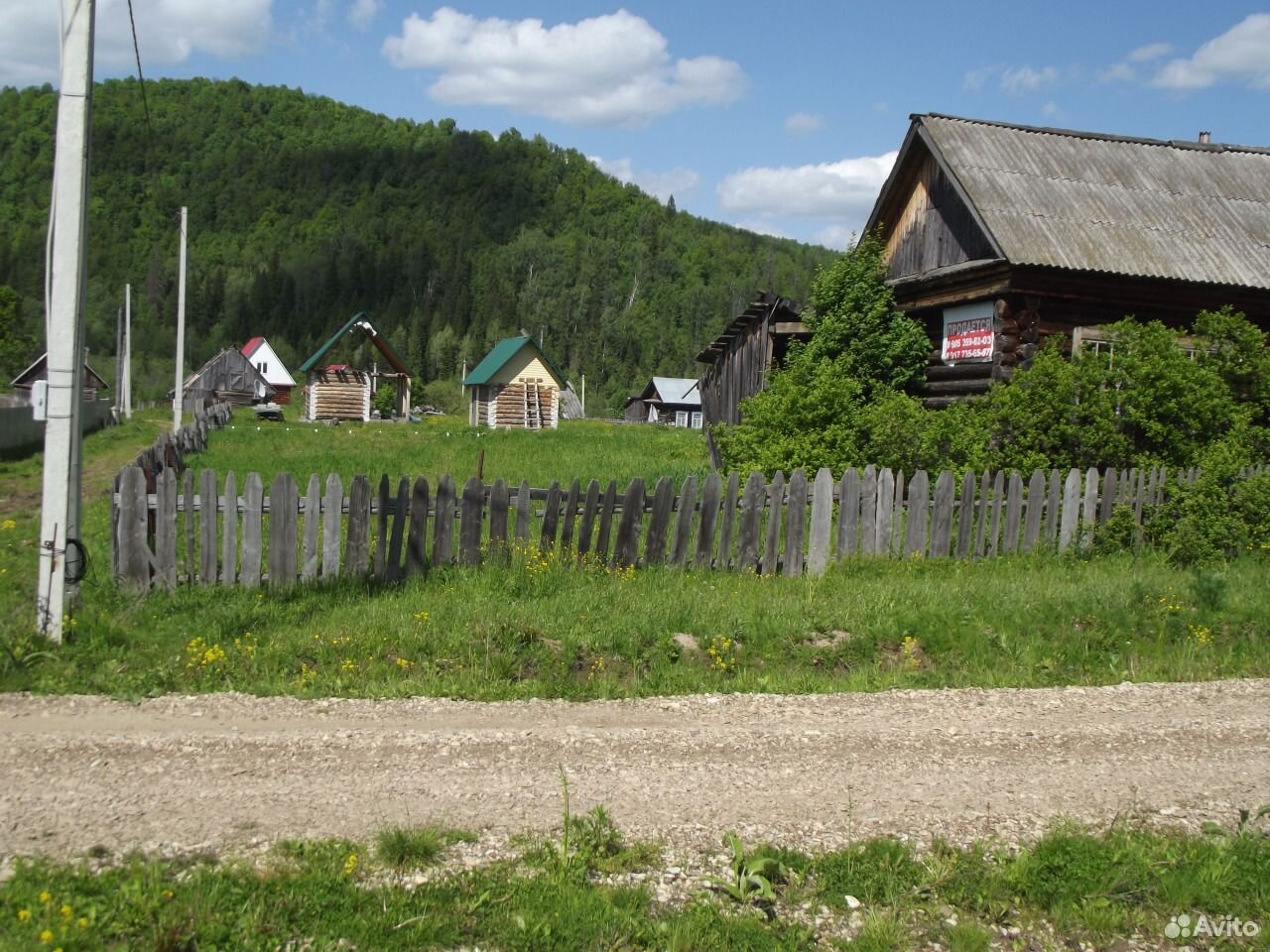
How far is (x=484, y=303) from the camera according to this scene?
131875 mm

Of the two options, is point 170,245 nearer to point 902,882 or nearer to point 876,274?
point 876,274

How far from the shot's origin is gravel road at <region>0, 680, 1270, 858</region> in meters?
4.52

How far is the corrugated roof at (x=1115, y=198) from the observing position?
15.1 meters

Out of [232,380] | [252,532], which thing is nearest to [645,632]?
[252,532]

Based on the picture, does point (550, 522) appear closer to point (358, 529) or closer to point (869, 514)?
point (358, 529)

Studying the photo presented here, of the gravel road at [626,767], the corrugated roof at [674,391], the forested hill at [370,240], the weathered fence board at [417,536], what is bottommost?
the gravel road at [626,767]

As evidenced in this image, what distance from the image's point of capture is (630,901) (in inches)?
153

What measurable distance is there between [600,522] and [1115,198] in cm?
1161

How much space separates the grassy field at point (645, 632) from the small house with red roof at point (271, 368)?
70.8 meters

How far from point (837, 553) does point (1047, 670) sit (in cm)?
345

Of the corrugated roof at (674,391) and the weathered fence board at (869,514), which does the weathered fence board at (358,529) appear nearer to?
the weathered fence board at (869,514)

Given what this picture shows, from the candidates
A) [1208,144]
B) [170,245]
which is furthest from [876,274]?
[170,245]

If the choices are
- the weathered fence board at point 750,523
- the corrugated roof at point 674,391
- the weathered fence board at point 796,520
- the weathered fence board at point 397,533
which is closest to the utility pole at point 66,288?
the weathered fence board at point 397,533

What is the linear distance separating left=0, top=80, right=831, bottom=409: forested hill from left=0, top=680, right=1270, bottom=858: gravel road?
98275mm
